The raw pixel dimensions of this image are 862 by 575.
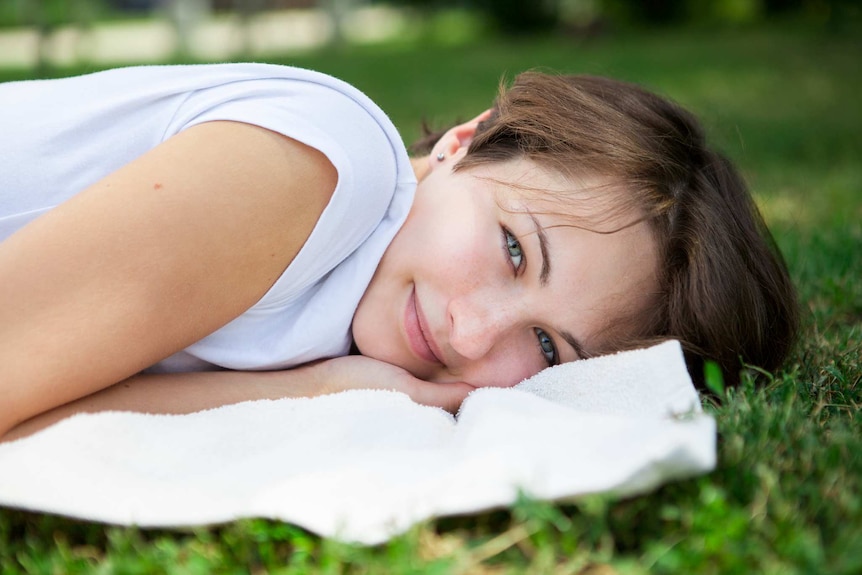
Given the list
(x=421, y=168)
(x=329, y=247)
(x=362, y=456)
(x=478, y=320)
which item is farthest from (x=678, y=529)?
(x=421, y=168)

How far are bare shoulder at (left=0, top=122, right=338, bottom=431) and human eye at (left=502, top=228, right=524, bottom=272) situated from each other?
45 centimetres

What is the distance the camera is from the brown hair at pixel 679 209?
2275 mm

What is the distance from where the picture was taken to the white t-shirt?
80.7 inches

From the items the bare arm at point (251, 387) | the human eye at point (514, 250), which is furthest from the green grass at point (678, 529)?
the human eye at point (514, 250)

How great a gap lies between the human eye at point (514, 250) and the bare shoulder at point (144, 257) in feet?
1.48

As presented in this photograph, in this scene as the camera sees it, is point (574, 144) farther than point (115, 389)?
Yes

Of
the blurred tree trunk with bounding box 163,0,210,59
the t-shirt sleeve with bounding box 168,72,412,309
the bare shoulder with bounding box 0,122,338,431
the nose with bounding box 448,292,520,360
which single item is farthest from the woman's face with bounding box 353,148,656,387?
the blurred tree trunk with bounding box 163,0,210,59

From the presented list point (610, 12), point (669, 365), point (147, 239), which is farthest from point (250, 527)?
point (610, 12)

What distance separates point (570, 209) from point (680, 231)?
31 centimetres

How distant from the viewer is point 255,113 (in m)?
1.97

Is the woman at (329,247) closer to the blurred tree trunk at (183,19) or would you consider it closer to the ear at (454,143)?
the ear at (454,143)

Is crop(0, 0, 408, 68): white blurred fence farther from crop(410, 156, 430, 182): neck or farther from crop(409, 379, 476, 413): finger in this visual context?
crop(409, 379, 476, 413): finger

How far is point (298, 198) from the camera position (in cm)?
196

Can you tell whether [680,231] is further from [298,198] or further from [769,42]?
[769,42]
